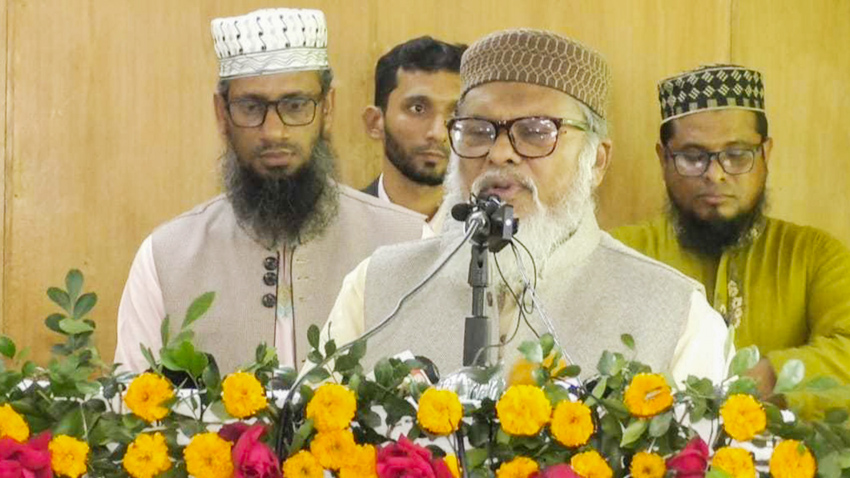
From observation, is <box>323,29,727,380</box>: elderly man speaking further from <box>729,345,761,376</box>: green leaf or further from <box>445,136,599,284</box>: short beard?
<box>729,345,761,376</box>: green leaf

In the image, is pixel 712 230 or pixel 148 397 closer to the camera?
pixel 148 397

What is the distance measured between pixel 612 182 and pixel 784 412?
2631 mm

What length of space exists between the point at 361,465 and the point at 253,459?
12cm

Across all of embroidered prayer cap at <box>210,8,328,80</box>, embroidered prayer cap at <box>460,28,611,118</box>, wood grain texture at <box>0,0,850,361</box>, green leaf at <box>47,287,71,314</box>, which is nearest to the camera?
green leaf at <box>47,287,71,314</box>

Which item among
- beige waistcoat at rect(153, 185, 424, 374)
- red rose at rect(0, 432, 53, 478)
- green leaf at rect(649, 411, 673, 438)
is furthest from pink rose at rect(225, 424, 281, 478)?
beige waistcoat at rect(153, 185, 424, 374)

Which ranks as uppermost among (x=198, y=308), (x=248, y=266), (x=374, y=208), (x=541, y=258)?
(x=198, y=308)

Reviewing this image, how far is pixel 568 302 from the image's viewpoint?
3.05 metres

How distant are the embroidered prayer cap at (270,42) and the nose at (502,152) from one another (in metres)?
1.04

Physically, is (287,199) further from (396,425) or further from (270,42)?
(396,425)

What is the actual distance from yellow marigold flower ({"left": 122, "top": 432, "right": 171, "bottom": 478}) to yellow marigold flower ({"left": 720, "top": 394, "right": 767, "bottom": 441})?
0.66m

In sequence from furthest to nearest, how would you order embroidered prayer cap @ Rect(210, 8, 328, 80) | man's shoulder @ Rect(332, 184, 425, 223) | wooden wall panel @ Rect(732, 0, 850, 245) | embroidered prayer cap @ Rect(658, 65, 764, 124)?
1. wooden wall panel @ Rect(732, 0, 850, 245)
2. embroidered prayer cap @ Rect(658, 65, 764, 124)
3. man's shoulder @ Rect(332, 184, 425, 223)
4. embroidered prayer cap @ Rect(210, 8, 328, 80)

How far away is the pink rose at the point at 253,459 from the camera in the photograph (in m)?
1.82

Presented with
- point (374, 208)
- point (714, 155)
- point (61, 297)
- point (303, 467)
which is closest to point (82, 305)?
point (61, 297)

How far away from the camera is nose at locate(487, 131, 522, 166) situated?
2996 millimetres
